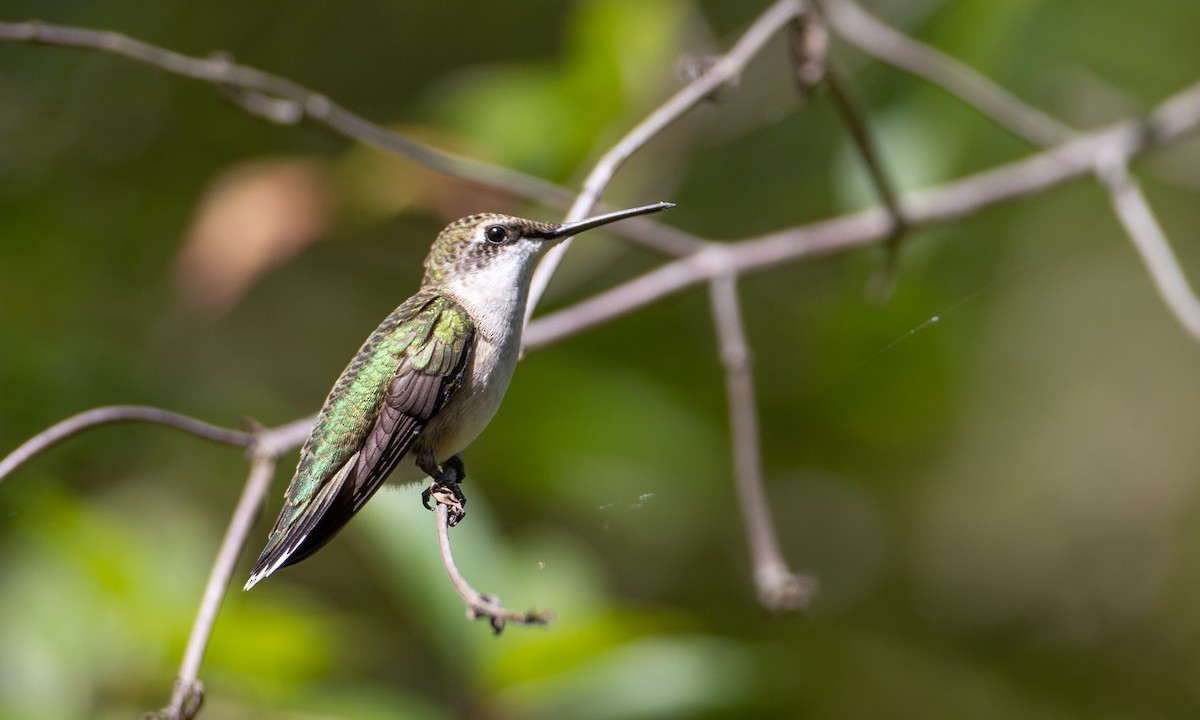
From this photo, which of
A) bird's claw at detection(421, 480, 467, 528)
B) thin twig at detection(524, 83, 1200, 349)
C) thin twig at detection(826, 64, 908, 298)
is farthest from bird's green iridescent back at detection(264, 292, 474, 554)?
thin twig at detection(826, 64, 908, 298)

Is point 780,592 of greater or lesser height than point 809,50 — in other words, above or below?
below

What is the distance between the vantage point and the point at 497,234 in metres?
2.28

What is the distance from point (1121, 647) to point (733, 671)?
9.65 ft

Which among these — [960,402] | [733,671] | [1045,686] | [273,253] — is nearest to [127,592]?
[273,253]

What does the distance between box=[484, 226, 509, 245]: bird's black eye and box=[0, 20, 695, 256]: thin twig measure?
499 mm

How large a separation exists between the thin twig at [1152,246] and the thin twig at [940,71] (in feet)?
1.07

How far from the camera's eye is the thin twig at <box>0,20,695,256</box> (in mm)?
2398

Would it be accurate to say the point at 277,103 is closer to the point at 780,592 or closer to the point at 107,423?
the point at 107,423

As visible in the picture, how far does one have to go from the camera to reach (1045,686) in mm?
5422

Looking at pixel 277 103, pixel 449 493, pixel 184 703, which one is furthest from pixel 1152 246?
pixel 184 703

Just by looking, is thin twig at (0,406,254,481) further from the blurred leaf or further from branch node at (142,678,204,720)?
the blurred leaf

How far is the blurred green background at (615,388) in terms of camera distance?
3318mm

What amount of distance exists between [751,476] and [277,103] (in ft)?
4.80

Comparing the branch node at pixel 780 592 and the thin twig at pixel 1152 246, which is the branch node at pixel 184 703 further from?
the thin twig at pixel 1152 246
